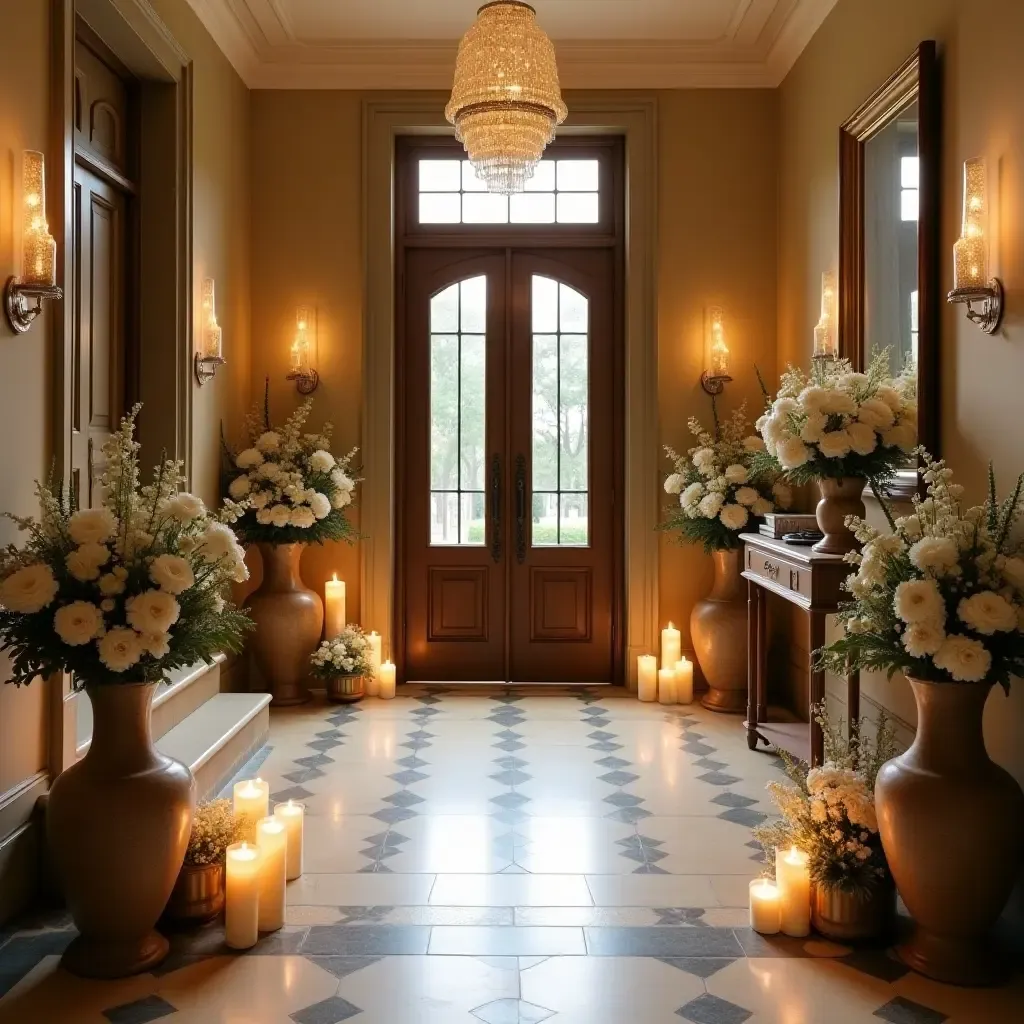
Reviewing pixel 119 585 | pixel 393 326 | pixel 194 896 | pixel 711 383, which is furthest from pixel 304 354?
pixel 194 896

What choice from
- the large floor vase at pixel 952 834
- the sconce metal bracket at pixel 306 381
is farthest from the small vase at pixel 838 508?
the sconce metal bracket at pixel 306 381

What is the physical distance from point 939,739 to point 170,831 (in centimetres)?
211

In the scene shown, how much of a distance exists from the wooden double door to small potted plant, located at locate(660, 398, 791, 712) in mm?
714

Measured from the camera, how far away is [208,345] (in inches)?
208

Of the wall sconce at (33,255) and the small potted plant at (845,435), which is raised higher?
the wall sconce at (33,255)

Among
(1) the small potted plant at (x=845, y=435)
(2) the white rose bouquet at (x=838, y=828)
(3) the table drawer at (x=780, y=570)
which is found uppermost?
(1) the small potted plant at (x=845, y=435)

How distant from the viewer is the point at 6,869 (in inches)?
122

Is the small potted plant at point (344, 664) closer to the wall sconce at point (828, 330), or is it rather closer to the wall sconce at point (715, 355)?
the wall sconce at point (715, 355)

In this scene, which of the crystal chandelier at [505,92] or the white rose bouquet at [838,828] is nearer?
the white rose bouquet at [838,828]

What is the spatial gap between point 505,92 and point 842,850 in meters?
2.90

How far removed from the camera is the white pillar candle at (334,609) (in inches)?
244

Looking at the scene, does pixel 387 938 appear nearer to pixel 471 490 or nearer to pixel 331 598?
pixel 331 598

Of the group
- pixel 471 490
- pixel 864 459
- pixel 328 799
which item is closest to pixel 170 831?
pixel 328 799

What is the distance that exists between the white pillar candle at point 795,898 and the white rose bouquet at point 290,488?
3409mm
